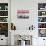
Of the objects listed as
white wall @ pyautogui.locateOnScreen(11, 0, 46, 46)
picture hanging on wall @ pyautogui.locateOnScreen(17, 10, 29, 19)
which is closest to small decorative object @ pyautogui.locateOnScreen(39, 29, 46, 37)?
white wall @ pyautogui.locateOnScreen(11, 0, 46, 46)

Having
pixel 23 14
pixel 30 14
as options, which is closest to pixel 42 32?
pixel 30 14

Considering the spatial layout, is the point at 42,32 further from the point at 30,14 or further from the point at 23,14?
the point at 23,14

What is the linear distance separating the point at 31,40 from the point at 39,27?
0.76m

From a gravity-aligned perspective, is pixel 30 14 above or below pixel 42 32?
above

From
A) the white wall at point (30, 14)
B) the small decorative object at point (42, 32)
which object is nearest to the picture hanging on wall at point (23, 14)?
the white wall at point (30, 14)

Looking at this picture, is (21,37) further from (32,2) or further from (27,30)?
(32,2)

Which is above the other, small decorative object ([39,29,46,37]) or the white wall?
the white wall

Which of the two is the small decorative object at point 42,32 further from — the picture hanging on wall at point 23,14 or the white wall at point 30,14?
the picture hanging on wall at point 23,14

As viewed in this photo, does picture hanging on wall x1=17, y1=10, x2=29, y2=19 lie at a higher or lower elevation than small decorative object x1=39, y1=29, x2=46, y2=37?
higher

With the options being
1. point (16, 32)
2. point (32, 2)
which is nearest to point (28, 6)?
point (32, 2)

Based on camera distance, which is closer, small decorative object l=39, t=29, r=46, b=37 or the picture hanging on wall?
the picture hanging on wall

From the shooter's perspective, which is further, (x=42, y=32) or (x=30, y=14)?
(x=42, y=32)

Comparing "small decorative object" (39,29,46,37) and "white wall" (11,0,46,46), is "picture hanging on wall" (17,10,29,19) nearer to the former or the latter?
"white wall" (11,0,46,46)

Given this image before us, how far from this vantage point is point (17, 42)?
613 cm
